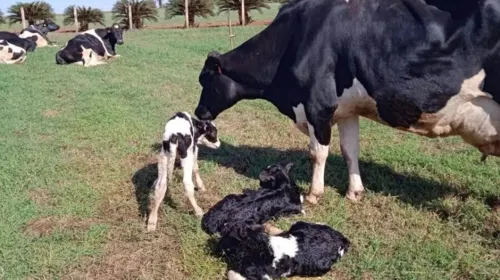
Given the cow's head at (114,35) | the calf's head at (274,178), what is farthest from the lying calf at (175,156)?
the cow's head at (114,35)

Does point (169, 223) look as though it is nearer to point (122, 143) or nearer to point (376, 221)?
point (376, 221)

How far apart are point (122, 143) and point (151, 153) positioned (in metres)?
0.66

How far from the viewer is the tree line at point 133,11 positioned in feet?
107

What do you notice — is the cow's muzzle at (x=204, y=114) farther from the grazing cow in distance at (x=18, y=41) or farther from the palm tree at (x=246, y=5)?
the palm tree at (x=246, y=5)

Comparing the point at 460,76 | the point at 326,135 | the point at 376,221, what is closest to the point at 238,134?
the point at 326,135

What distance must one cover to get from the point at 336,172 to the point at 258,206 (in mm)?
1722

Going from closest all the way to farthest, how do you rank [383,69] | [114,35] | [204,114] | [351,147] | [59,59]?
[383,69], [351,147], [204,114], [59,59], [114,35]

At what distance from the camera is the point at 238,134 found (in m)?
8.22

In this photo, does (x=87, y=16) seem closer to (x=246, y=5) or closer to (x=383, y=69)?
(x=246, y=5)

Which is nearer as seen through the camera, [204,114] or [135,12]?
[204,114]

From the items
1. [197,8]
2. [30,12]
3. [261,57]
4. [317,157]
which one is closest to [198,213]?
[317,157]

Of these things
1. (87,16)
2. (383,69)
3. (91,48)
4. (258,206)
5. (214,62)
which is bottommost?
(87,16)

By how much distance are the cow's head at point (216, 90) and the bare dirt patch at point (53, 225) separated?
192cm

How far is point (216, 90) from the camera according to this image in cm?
632
